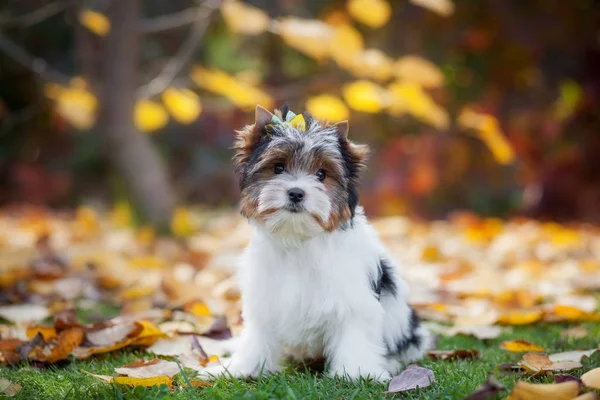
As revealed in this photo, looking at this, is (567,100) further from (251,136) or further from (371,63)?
(251,136)

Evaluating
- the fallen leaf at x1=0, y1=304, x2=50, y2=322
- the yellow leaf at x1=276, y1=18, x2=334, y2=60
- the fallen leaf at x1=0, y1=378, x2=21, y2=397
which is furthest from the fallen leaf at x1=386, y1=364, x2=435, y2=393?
the yellow leaf at x1=276, y1=18, x2=334, y2=60

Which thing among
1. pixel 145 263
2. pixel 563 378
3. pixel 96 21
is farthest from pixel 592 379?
pixel 96 21

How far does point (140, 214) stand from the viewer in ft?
24.6

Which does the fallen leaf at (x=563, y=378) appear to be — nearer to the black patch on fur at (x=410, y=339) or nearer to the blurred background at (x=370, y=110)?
the black patch on fur at (x=410, y=339)

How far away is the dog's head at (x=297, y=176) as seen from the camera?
3131 millimetres

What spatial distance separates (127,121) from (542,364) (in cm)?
553

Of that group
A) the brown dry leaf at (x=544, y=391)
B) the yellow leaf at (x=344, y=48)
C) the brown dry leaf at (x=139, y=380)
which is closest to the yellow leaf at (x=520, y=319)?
the brown dry leaf at (x=544, y=391)

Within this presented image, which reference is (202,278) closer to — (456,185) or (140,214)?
(140,214)

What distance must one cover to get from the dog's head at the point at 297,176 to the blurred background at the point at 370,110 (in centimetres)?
426

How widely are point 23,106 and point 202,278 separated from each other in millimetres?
7972

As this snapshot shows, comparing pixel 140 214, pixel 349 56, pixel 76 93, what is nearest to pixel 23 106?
pixel 76 93

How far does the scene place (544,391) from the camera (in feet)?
8.36

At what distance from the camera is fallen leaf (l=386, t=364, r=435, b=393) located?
9.53 feet

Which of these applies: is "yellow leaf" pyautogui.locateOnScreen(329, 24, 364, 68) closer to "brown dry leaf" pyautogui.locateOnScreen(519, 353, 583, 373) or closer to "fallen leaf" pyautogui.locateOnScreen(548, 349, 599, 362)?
"fallen leaf" pyautogui.locateOnScreen(548, 349, 599, 362)
